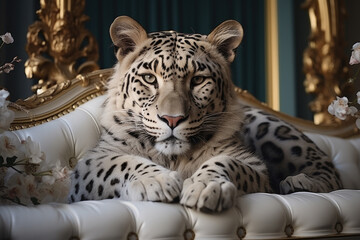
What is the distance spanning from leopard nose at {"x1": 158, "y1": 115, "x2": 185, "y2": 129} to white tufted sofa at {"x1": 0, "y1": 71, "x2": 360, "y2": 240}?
24cm

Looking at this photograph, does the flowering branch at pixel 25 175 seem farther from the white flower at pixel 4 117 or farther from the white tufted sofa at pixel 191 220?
the white tufted sofa at pixel 191 220

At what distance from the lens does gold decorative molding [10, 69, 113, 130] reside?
200cm

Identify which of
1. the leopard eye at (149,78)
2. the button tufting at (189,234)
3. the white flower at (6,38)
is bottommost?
the button tufting at (189,234)

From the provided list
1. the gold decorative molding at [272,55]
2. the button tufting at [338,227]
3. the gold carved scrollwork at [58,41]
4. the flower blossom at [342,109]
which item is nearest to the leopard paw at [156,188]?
the button tufting at [338,227]

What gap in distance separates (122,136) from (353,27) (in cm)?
256

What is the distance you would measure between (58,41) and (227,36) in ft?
3.53

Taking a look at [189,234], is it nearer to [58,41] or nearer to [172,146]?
Result: [172,146]

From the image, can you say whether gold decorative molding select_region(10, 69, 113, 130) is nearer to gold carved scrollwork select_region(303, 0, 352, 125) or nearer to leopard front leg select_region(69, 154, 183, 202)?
leopard front leg select_region(69, 154, 183, 202)

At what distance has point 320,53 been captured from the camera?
348cm

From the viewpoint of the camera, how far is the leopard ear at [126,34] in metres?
1.62

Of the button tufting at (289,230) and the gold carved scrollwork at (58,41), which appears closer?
the button tufting at (289,230)

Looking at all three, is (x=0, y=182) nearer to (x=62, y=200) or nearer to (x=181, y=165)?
(x=62, y=200)

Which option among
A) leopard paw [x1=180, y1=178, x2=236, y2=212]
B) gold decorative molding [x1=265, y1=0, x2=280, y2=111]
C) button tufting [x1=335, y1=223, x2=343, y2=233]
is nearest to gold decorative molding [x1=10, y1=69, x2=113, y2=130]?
leopard paw [x1=180, y1=178, x2=236, y2=212]

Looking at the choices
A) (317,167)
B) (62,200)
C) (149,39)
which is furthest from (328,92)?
(62,200)
